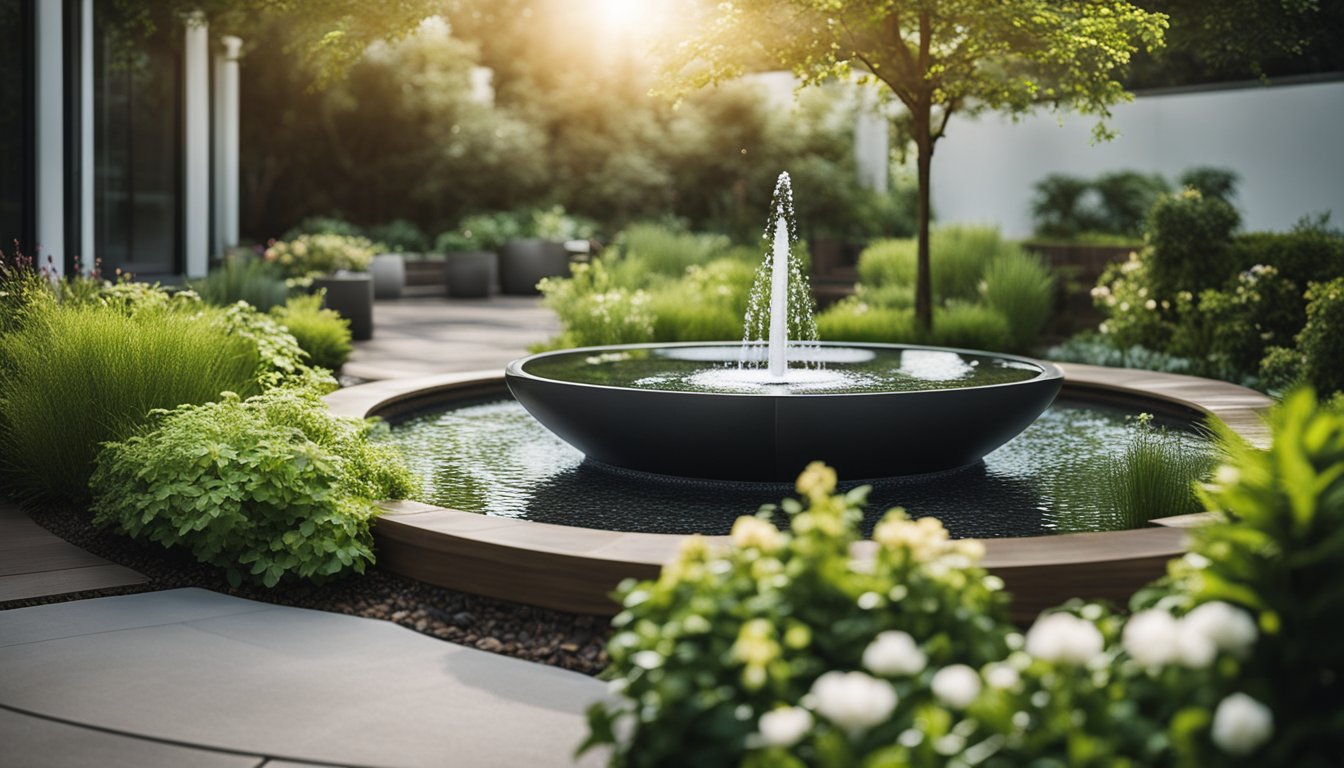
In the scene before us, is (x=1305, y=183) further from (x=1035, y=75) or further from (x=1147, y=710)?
(x=1147, y=710)

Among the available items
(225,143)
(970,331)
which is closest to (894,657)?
(970,331)

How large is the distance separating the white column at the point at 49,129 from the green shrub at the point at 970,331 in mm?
7400

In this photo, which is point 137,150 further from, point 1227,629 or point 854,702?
point 1227,629

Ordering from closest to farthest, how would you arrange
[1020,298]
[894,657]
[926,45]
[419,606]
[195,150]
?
[894,657] < [419,606] < [926,45] < [1020,298] < [195,150]

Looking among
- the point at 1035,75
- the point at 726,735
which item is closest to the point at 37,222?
the point at 1035,75

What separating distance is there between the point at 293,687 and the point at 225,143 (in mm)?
15394

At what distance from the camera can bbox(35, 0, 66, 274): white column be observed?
33.9ft

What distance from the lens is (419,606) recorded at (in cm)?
426

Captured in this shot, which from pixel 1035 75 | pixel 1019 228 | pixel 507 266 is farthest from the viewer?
pixel 507 266

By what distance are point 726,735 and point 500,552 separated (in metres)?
2.12

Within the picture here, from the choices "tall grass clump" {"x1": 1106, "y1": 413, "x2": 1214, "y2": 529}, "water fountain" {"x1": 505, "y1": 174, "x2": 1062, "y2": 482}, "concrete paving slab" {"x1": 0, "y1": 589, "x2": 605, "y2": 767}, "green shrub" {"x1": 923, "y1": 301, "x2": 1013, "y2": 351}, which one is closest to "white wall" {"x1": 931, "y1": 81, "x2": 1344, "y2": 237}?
"green shrub" {"x1": 923, "y1": 301, "x2": 1013, "y2": 351}

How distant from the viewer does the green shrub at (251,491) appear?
438 cm

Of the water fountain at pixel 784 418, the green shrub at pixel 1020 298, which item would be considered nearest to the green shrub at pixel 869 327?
the green shrub at pixel 1020 298

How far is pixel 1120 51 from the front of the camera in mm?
9008
